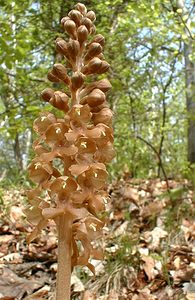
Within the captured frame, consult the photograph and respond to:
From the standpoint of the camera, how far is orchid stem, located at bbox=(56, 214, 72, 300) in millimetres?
2018

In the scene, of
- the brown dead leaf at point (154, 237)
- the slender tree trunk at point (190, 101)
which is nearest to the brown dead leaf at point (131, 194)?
the brown dead leaf at point (154, 237)

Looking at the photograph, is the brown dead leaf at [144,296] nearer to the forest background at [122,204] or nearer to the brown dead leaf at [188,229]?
the forest background at [122,204]

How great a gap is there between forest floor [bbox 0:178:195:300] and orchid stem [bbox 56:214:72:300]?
3.63 feet

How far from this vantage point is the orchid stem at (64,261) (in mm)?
2018

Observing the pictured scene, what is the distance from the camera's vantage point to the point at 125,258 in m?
3.68

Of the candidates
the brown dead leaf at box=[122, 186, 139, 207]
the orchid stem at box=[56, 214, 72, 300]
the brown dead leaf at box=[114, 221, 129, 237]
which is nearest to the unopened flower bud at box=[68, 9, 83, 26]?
the orchid stem at box=[56, 214, 72, 300]

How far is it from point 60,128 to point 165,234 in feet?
8.74

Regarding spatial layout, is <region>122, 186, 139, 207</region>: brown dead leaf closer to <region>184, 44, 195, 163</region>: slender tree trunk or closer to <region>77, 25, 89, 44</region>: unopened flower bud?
<region>184, 44, 195, 163</region>: slender tree trunk

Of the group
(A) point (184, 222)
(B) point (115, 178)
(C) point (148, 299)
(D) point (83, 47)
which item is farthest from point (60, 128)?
(B) point (115, 178)

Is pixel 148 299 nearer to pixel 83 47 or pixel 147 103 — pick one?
pixel 83 47

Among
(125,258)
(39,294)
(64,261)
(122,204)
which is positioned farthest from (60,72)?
(122,204)

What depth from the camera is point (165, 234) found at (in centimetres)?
440

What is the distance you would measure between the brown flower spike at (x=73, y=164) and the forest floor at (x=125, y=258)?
3.75ft

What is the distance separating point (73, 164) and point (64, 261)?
1.51 ft
